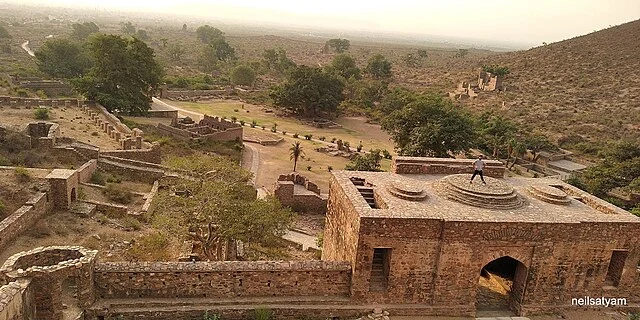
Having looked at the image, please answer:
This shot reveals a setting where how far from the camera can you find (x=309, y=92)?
56.5m

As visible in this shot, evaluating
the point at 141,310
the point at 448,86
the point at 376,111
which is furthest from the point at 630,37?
the point at 141,310

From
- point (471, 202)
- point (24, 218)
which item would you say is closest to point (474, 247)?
point (471, 202)

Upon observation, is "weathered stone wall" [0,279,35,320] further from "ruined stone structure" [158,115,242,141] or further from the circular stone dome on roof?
"ruined stone structure" [158,115,242,141]

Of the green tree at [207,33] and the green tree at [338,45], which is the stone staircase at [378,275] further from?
the green tree at [338,45]

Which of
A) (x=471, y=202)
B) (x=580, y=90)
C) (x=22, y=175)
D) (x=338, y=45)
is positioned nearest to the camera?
(x=471, y=202)

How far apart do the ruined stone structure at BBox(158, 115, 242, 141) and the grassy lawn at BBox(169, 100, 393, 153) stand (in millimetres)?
8644

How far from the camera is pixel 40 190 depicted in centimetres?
1809

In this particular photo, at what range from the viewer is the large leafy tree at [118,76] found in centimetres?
4044

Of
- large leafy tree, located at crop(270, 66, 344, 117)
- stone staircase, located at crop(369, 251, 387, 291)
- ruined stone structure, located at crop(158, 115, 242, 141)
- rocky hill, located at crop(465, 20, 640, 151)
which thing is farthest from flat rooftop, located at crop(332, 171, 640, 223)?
large leafy tree, located at crop(270, 66, 344, 117)

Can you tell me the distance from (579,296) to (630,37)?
80.3 metres

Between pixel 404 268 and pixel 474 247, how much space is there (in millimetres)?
1981

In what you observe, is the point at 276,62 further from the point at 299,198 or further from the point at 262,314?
the point at 262,314

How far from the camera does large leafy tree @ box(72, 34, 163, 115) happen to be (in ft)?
133

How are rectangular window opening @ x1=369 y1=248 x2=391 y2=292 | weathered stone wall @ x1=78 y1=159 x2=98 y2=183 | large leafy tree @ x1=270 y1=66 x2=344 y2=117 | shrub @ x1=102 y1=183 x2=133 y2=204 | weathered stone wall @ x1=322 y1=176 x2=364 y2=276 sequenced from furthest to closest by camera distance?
large leafy tree @ x1=270 y1=66 x2=344 y2=117, weathered stone wall @ x1=78 y1=159 x2=98 y2=183, shrub @ x1=102 y1=183 x2=133 y2=204, rectangular window opening @ x1=369 y1=248 x2=391 y2=292, weathered stone wall @ x1=322 y1=176 x2=364 y2=276
